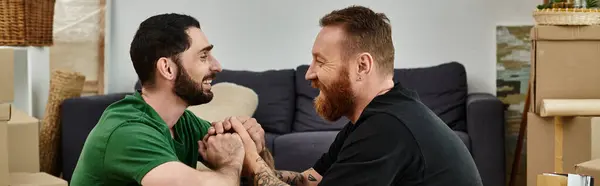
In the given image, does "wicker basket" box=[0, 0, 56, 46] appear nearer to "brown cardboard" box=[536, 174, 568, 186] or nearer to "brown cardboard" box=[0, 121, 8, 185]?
"brown cardboard" box=[0, 121, 8, 185]

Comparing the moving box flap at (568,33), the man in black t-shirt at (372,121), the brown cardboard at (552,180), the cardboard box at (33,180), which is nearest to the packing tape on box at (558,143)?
the moving box flap at (568,33)

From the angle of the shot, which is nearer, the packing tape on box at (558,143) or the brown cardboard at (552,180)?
the brown cardboard at (552,180)

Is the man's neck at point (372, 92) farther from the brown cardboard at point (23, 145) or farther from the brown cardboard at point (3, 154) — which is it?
the brown cardboard at point (23, 145)

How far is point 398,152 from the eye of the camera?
205 centimetres

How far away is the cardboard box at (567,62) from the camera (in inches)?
161

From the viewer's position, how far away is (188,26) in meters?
2.37

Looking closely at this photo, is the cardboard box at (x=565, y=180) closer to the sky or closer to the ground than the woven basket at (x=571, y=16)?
closer to the ground

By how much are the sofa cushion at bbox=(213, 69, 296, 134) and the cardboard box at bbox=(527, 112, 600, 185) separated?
1796mm

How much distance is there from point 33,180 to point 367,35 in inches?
67.3

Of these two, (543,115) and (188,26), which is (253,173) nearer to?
(188,26)

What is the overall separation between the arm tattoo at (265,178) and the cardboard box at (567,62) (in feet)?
6.81

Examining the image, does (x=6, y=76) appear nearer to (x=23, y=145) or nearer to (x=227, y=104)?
(x=23, y=145)

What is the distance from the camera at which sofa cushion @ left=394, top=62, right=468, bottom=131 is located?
534cm

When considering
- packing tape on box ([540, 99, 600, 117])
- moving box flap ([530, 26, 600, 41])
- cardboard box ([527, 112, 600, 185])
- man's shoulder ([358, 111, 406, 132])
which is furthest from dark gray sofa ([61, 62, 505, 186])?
man's shoulder ([358, 111, 406, 132])
